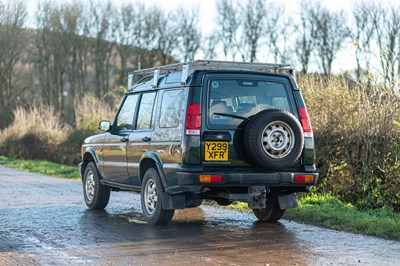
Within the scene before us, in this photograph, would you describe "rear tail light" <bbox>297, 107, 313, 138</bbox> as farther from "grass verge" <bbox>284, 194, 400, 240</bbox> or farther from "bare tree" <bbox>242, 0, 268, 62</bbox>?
"bare tree" <bbox>242, 0, 268, 62</bbox>

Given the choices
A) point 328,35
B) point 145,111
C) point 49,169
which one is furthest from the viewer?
point 328,35

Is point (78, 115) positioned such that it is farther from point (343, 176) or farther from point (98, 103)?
point (343, 176)

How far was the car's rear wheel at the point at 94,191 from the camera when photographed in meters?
11.1

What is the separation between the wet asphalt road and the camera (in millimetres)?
6773

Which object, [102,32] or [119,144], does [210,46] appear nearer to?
[102,32]

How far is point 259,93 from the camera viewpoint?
8.70 m

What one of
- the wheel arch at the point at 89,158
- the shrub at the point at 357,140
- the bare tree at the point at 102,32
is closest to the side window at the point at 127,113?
the wheel arch at the point at 89,158

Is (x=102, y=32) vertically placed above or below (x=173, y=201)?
above

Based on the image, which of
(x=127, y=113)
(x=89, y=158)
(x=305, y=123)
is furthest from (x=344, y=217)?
(x=89, y=158)

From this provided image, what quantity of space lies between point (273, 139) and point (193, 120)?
Answer: 1.05 m

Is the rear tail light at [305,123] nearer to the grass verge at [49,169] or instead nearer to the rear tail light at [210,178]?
the rear tail light at [210,178]

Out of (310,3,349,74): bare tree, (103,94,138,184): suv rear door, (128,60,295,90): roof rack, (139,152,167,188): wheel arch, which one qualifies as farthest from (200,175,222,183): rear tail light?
(310,3,349,74): bare tree

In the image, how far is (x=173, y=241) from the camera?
25.8 ft

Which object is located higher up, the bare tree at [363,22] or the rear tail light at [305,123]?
the bare tree at [363,22]
